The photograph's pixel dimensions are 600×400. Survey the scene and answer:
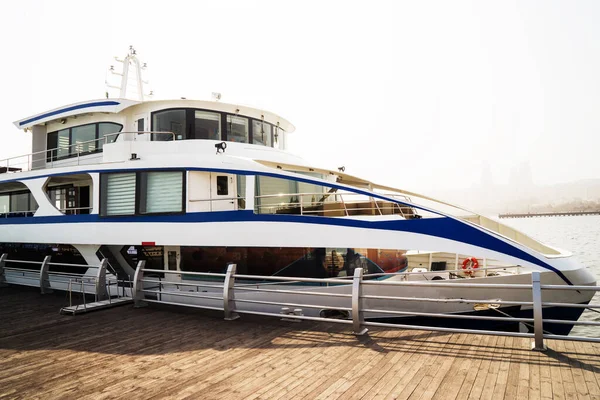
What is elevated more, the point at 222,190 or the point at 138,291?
the point at 222,190

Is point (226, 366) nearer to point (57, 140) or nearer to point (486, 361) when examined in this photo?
point (486, 361)

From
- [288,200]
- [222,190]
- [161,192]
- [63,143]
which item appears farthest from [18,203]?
[288,200]

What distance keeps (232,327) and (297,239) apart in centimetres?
277

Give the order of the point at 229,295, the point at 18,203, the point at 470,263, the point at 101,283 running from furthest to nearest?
the point at 18,203 → the point at 101,283 → the point at 470,263 → the point at 229,295

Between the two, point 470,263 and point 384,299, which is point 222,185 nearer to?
point 384,299

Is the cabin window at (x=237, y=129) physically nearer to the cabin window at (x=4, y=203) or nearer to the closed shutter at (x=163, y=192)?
the closed shutter at (x=163, y=192)

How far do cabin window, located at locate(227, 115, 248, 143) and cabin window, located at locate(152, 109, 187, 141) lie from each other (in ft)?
4.66

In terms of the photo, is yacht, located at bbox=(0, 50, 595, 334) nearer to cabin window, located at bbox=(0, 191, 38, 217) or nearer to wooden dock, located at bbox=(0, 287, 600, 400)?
wooden dock, located at bbox=(0, 287, 600, 400)

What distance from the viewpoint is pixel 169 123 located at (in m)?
12.9

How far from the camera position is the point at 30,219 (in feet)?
47.8

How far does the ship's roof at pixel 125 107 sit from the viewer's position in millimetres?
12750

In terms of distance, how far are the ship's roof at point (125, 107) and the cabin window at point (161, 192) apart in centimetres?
276

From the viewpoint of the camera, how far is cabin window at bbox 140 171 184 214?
1101cm

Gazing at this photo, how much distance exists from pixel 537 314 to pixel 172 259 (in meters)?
9.12
